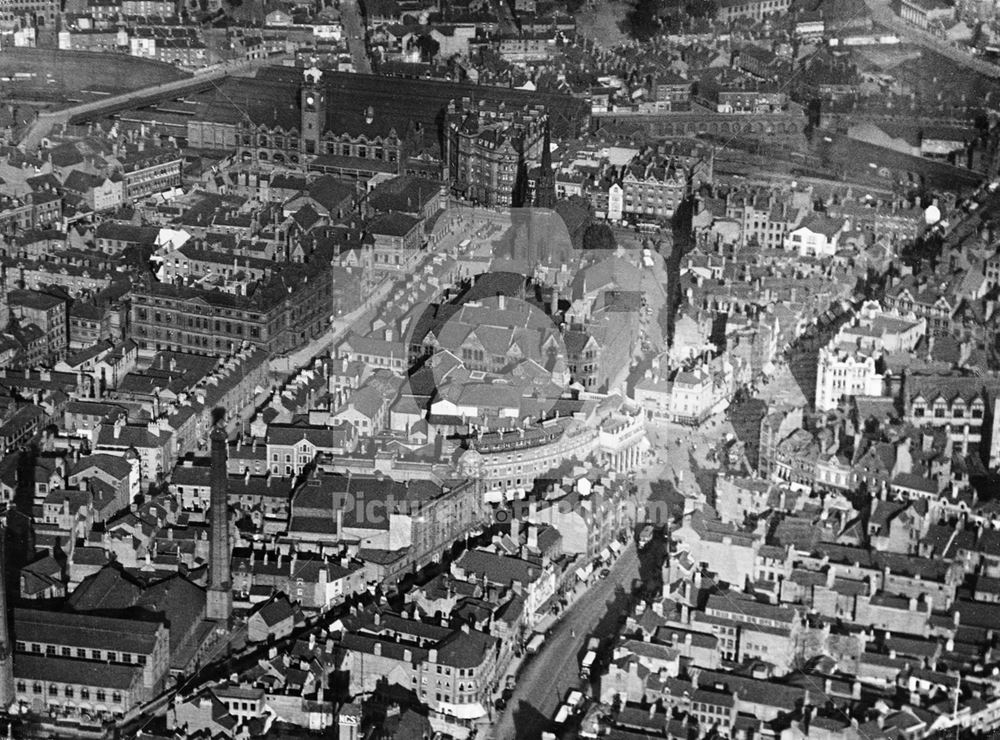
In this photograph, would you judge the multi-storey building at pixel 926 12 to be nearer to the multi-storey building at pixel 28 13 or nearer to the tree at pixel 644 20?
the tree at pixel 644 20

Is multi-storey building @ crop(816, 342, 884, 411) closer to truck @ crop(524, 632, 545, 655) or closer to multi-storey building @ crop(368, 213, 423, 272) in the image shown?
truck @ crop(524, 632, 545, 655)

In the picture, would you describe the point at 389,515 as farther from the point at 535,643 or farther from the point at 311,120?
the point at 311,120

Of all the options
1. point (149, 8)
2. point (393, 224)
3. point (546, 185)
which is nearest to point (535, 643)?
point (393, 224)

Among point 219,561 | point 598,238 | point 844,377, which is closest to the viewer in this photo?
point 219,561

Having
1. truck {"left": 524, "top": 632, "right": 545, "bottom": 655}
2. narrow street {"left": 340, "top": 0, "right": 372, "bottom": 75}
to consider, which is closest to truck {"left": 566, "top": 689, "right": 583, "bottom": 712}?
truck {"left": 524, "top": 632, "right": 545, "bottom": 655}

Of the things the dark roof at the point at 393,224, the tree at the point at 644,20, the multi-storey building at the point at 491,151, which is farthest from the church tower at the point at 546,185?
the tree at the point at 644,20

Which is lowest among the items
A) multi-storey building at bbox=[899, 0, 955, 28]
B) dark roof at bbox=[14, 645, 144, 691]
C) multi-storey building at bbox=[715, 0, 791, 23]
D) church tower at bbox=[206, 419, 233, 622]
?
dark roof at bbox=[14, 645, 144, 691]
